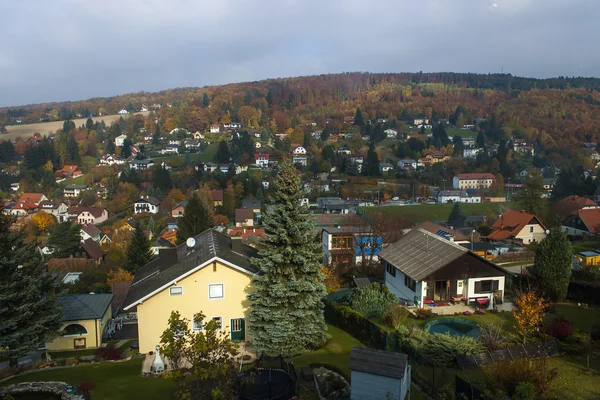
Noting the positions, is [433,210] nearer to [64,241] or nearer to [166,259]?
[64,241]

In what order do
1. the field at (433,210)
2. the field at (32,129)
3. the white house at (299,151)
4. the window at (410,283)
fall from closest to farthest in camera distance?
the window at (410,283) < the field at (433,210) < the white house at (299,151) < the field at (32,129)

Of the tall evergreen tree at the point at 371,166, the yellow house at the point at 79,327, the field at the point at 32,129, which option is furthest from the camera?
the field at the point at 32,129

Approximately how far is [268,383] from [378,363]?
10.7 feet

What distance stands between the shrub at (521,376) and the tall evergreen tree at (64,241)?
50.0 m

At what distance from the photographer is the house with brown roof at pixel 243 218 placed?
64.8m

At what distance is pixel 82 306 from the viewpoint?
1909 cm

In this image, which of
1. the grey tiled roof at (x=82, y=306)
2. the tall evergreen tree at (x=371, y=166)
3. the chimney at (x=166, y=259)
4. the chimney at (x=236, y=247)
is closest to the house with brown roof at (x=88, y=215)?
the tall evergreen tree at (x=371, y=166)

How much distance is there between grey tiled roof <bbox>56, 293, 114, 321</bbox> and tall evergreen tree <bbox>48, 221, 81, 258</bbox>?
1362 inches

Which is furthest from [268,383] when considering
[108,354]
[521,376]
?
[108,354]

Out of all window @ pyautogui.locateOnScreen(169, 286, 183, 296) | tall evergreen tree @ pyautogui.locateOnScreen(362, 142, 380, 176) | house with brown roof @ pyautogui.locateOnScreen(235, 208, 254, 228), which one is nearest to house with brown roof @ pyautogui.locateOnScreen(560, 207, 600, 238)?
window @ pyautogui.locateOnScreen(169, 286, 183, 296)

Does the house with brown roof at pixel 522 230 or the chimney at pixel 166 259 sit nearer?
the chimney at pixel 166 259

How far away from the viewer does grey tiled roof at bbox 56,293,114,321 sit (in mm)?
18484

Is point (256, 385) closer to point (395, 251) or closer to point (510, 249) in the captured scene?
point (395, 251)

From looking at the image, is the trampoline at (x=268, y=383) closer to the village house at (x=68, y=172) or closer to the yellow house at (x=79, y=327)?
the yellow house at (x=79, y=327)
